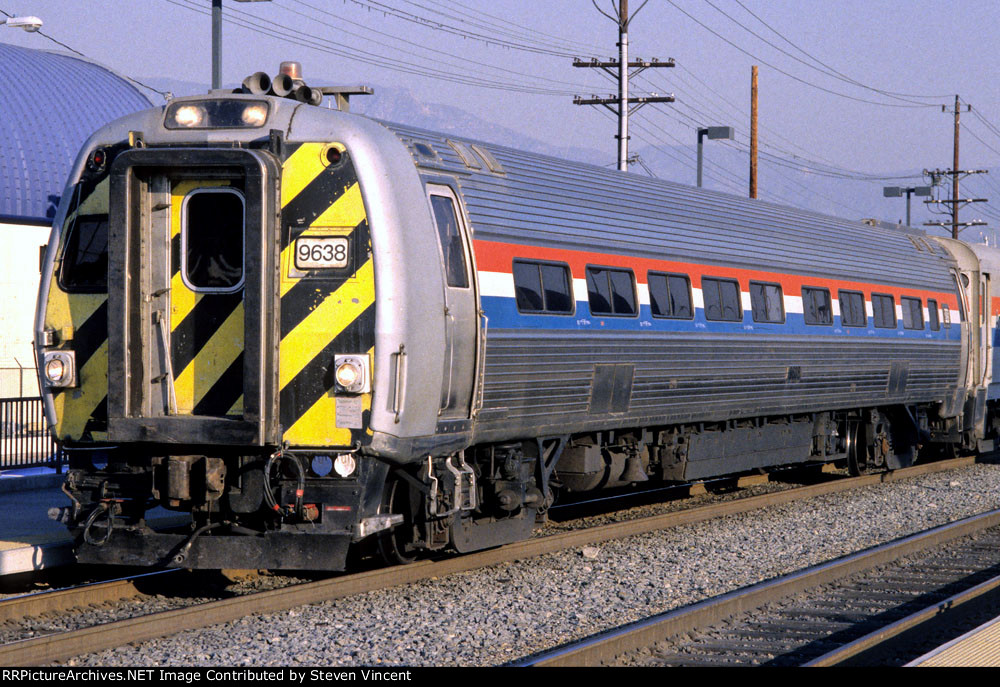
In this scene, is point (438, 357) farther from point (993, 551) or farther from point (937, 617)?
point (993, 551)

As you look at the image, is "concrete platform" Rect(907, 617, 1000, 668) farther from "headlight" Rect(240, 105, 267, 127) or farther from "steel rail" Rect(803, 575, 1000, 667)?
"headlight" Rect(240, 105, 267, 127)

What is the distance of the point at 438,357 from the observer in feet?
27.3

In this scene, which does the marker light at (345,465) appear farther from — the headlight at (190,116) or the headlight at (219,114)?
the headlight at (190,116)

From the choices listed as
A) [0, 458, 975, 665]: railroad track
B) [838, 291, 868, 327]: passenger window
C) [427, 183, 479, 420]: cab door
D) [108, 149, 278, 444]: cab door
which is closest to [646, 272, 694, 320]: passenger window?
[0, 458, 975, 665]: railroad track

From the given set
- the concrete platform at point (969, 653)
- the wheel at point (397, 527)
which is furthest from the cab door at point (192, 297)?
the concrete platform at point (969, 653)

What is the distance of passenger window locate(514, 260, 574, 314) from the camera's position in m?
9.65

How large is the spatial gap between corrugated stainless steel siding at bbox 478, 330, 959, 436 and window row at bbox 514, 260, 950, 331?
239 millimetres

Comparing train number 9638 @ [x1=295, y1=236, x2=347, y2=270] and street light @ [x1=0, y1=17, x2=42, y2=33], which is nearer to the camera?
train number 9638 @ [x1=295, y1=236, x2=347, y2=270]

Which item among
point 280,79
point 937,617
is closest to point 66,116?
point 280,79

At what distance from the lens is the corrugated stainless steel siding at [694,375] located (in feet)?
31.3

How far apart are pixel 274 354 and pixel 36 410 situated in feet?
32.6

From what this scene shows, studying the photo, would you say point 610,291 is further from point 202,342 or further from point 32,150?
point 32,150
